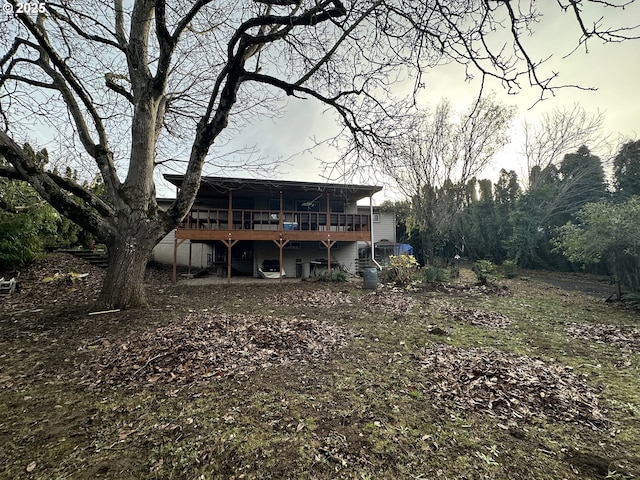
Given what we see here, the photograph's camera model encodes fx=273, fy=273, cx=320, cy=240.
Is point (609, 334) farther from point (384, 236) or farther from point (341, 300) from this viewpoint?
point (384, 236)

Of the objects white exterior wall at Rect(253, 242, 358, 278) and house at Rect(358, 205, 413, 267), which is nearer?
white exterior wall at Rect(253, 242, 358, 278)

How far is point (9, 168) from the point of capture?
522 centimetres

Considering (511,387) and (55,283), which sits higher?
(55,283)

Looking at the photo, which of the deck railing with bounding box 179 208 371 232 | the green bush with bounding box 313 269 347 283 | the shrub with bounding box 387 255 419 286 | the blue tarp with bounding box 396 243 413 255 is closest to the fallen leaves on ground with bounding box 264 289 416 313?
the shrub with bounding box 387 255 419 286

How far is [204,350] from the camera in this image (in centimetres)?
390

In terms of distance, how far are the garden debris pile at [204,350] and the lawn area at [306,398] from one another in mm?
30

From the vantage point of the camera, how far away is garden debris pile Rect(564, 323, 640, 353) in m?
5.09

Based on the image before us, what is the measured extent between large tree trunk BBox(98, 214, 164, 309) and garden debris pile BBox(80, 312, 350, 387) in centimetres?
143

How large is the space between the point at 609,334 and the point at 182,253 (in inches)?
804

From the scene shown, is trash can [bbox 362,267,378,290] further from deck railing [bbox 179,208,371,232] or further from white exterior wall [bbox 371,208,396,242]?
white exterior wall [bbox 371,208,396,242]

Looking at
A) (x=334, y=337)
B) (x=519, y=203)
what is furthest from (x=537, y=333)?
(x=519, y=203)

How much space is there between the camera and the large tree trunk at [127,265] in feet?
18.5
